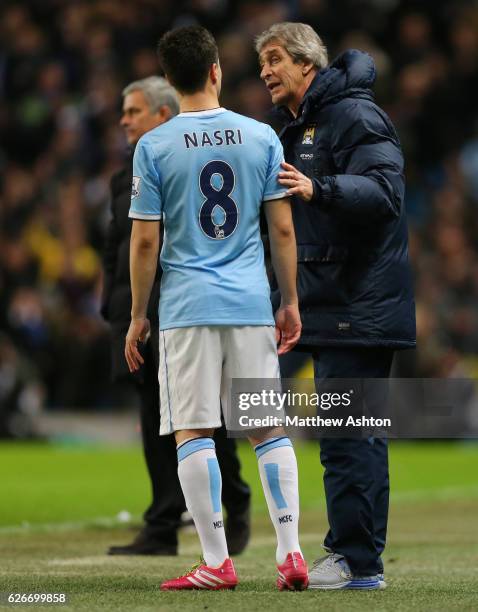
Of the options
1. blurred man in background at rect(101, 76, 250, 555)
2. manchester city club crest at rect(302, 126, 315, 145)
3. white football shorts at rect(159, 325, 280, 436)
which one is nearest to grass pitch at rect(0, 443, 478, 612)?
blurred man in background at rect(101, 76, 250, 555)

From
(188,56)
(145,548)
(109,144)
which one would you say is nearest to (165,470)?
(145,548)

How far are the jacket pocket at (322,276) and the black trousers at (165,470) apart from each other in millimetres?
1660

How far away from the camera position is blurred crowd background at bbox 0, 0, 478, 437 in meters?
16.4

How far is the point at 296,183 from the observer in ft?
17.9

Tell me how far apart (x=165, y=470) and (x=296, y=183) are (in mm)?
2436

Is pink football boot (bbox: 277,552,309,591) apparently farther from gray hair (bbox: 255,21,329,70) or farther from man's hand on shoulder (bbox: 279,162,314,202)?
gray hair (bbox: 255,21,329,70)

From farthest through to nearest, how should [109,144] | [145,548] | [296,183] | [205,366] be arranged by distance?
[109,144] < [145,548] < [296,183] < [205,366]

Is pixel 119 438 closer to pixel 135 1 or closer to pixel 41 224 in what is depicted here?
pixel 41 224

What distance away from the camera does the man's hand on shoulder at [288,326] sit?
216 inches

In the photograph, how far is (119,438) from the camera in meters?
16.4

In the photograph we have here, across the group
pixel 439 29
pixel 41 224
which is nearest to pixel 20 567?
pixel 41 224

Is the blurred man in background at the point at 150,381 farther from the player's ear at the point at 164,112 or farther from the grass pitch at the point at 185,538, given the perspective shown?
the grass pitch at the point at 185,538

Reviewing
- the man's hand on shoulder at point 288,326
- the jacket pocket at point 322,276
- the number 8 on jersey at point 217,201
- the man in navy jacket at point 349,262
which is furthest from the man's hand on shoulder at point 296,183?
the man's hand on shoulder at point 288,326

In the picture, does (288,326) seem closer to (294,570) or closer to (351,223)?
(351,223)
